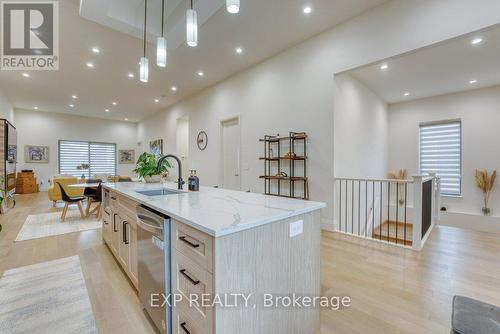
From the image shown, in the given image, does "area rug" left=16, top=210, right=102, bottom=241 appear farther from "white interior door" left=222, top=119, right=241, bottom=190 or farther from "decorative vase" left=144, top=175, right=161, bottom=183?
"white interior door" left=222, top=119, right=241, bottom=190

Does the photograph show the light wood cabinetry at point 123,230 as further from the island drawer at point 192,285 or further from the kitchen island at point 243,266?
the island drawer at point 192,285

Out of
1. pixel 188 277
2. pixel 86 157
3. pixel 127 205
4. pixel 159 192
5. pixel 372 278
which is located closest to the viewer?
pixel 188 277

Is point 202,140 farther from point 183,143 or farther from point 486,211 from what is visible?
point 486,211

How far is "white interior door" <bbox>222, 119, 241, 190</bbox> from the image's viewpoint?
18.1 ft

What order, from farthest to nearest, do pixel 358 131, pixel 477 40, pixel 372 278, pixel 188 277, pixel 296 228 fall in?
pixel 358 131 < pixel 477 40 < pixel 372 278 < pixel 296 228 < pixel 188 277

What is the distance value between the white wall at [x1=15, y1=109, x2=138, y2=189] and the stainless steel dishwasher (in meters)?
10.8

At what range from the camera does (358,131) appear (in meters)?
4.61

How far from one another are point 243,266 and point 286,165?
3.45 meters

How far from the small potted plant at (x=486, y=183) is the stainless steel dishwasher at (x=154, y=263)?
6.61 meters

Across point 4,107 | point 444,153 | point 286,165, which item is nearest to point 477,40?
point 444,153

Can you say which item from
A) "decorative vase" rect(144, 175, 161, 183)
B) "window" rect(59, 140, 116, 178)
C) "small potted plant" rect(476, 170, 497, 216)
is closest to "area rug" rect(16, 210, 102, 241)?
"decorative vase" rect(144, 175, 161, 183)

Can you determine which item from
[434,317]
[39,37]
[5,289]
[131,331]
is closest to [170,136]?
[39,37]

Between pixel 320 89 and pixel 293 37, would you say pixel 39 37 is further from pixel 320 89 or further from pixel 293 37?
pixel 320 89

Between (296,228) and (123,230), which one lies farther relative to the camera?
(123,230)
